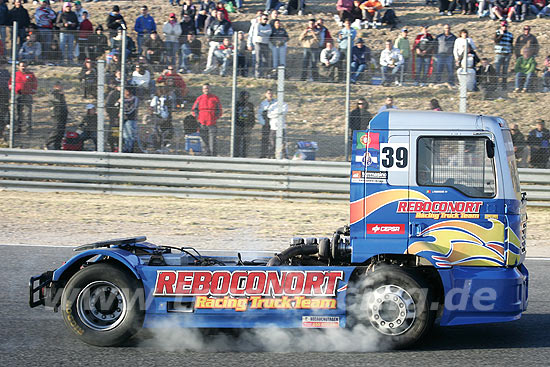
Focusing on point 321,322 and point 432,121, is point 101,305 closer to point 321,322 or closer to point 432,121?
point 321,322

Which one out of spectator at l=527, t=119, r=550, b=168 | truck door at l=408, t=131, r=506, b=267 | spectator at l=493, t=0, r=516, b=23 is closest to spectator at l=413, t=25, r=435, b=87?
spectator at l=527, t=119, r=550, b=168

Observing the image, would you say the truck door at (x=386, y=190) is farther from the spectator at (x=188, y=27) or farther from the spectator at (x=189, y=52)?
the spectator at (x=188, y=27)

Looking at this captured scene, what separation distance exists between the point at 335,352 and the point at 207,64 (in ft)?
31.6

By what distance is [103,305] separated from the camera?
6.29 meters

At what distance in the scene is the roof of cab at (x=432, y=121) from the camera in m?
6.29

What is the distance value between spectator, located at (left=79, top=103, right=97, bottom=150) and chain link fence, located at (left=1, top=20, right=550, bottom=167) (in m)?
0.02

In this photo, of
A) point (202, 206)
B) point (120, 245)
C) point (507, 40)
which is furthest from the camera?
point (507, 40)

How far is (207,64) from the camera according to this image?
48.4 feet

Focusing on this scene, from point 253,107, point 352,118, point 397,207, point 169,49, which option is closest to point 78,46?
point 169,49

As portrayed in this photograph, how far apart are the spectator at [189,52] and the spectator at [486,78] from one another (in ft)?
18.0

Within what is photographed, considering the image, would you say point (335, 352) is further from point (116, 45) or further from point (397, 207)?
point (116, 45)

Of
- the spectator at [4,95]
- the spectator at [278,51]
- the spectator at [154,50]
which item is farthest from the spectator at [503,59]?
the spectator at [4,95]

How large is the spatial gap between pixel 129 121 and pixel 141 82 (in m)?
0.82

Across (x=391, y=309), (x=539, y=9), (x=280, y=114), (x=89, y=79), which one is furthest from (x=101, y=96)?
(x=539, y=9)
